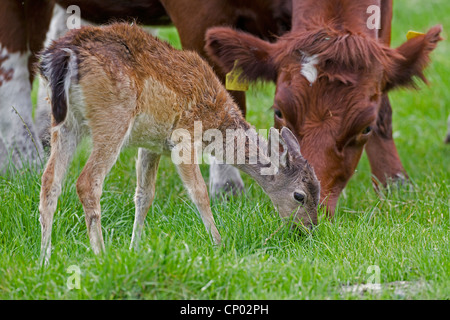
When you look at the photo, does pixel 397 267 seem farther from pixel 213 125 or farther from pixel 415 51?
pixel 415 51

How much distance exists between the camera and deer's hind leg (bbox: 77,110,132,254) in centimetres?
436

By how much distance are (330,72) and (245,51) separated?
76cm

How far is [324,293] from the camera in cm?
386

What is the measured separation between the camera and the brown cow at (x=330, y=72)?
5.00 m

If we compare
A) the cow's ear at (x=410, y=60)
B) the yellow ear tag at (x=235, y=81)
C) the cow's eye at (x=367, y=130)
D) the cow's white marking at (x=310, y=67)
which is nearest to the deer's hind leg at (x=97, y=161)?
the cow's white marking at (x=310, y=67)

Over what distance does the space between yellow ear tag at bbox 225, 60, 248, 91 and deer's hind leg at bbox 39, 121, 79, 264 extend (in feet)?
4.83

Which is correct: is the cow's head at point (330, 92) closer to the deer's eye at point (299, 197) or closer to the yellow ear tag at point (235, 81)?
the deer's eye at point (299, 197)

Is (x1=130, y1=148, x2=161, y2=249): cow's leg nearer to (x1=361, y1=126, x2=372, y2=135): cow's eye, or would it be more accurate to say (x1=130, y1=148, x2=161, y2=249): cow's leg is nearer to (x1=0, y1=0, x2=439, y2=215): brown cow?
(x1=0, y1=0, x2=439, y2=215): brown cow

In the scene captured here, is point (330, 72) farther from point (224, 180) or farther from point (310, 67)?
point (224, 180)

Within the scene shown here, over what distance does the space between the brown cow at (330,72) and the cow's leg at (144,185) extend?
917 millimetres

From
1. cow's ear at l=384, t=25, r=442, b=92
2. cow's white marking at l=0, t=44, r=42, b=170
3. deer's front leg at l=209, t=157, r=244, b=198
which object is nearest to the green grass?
deer's front leg at l=209, t=157, r=244, b=198

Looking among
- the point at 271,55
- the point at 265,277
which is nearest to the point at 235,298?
the point at 265,277
